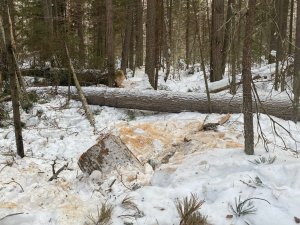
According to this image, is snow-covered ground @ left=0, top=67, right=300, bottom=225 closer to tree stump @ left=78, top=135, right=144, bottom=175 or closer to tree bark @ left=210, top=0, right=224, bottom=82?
tree stump @ left=78, top=135, right=144, bottom=175

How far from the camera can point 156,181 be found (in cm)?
461

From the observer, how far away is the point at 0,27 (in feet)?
18.9

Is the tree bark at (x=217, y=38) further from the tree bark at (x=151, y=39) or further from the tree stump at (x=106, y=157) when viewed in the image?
the tree stump at (x=106, y=157)

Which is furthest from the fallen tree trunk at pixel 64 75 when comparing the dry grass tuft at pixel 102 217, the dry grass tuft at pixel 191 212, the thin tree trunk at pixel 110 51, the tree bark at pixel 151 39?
the dry grass tuft at pixel 191 212

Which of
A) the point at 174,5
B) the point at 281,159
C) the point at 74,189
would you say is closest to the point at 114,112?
the point at 74,189

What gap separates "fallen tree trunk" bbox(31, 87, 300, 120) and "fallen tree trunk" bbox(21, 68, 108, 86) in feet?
5.09

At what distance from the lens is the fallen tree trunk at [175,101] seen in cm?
757

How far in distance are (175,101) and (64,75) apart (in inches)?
161

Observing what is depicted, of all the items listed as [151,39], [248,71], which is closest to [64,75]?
[151,39]

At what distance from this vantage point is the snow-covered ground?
3777 millimetres

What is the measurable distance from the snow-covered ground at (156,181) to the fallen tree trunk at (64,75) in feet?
13.0

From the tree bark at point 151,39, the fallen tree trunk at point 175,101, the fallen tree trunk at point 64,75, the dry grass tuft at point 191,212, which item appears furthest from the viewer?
the tree bark at point 151,39

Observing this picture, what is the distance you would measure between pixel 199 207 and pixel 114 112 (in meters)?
5.25

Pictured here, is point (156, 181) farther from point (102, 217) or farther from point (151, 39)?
point (151, 39)
